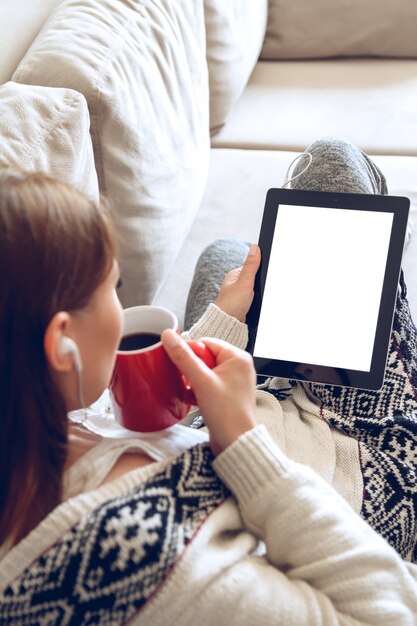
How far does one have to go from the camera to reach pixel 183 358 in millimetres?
708

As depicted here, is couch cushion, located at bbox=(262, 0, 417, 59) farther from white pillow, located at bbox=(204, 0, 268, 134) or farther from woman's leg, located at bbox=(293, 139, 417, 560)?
woman's leg, located at bbox=(293, 139, 417, 560)

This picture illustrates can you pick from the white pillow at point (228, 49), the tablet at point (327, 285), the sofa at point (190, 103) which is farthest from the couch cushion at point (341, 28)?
the tablet at point (327, 285)

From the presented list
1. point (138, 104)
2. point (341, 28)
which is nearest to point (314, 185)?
point (138, 104)

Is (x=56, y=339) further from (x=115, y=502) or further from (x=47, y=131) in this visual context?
(x=47, y=131)

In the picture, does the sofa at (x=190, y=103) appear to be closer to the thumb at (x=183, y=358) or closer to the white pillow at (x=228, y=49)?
the white pillow at (x=228, y=49)

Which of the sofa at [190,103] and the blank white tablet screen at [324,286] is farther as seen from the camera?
the sofa at [190,103]

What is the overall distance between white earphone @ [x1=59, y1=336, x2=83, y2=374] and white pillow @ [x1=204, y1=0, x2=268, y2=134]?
3.75 feet

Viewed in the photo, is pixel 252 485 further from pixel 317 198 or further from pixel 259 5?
pixel 259 5

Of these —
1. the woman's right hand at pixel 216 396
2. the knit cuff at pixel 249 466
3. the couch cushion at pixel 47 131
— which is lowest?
the knit cuff at pixel 249 466

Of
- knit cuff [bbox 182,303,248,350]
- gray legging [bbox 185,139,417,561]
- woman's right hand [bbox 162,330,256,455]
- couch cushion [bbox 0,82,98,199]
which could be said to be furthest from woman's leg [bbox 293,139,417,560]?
couch cushion [bbox 0,82,98,199]

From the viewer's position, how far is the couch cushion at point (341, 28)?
5.76ft

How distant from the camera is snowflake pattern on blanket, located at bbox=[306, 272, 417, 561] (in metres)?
0.83

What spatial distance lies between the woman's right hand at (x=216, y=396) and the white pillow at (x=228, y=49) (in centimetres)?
105

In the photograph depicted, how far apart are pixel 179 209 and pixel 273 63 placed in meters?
0.73
